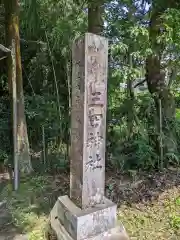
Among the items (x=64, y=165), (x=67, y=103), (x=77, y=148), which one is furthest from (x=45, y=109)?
(x=77, y=148)

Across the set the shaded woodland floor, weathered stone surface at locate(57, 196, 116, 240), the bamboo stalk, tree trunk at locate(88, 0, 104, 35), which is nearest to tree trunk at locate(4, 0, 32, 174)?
the bamboo stalk

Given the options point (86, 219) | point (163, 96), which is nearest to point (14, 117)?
point (86, 219)

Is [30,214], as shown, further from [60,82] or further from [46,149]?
[60,82]

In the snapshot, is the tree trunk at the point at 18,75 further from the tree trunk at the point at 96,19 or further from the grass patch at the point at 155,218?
the grass patch at the point at 155,218

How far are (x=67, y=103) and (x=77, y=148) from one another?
2.94 meters

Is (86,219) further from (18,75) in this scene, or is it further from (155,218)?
(18,75)

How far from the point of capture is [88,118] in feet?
6.86

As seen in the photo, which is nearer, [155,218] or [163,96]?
[155,218]

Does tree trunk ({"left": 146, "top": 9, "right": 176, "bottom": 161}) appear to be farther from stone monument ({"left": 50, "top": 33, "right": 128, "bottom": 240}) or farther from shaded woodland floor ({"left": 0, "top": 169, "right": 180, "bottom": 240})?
stone monument ({"left": 50, "top": 33, "right": 128, "bottom": 240})

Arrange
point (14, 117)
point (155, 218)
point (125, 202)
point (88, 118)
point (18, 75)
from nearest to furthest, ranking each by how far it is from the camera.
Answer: point (88, 118) → point (155, 218) → point (125, 202) → point (14, 117) → point (18, 75)

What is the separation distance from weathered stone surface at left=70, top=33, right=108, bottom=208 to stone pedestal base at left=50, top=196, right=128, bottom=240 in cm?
8

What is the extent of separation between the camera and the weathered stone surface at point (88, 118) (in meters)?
2.05

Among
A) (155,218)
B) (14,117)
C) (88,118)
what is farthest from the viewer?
(14,117)

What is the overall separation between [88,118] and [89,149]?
254 mm
